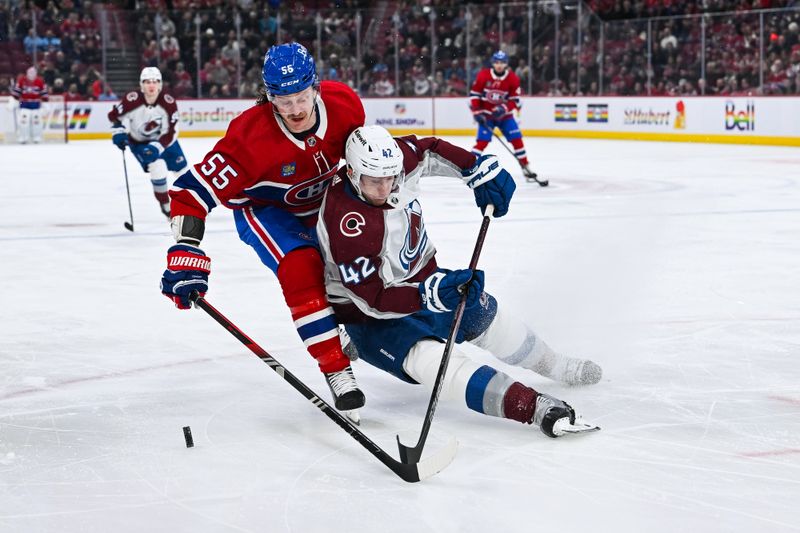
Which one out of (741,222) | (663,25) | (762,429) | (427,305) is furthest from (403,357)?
(663,25)

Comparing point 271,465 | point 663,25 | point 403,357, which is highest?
point 663,25

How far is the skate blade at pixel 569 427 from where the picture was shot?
260cm

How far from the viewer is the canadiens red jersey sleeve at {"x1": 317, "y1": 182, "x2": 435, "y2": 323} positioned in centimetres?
268

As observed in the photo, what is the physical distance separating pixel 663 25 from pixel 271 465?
14.0 m

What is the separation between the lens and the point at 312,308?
278 cm

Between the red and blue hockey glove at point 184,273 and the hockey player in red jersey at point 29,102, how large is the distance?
14.7 m

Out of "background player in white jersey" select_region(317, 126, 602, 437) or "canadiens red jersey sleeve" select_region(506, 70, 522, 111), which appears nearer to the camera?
"background player in white jersey" select_region(317, 126, 602, 437)

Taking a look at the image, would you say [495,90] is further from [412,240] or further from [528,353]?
[412,240]

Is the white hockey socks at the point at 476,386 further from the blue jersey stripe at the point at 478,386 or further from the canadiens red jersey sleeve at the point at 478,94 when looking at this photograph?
the canadiens red jersey sleeve at the point at 478,94

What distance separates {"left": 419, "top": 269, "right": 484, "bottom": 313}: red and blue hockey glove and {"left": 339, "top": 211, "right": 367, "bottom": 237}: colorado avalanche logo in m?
0.21

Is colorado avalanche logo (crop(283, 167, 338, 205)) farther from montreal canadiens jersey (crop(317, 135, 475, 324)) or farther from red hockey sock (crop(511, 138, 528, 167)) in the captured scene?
red hockey sock (crop(511, 138, 528, 167))

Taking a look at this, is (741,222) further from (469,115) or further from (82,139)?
(82,139)

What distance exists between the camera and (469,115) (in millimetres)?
17516

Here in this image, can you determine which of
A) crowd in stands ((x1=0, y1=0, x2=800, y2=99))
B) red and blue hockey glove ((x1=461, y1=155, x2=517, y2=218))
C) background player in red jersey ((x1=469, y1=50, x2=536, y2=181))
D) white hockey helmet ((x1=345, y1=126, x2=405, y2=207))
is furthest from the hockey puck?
crowd in stands ((x1=0, y1=0, x2=800, y2=99))
